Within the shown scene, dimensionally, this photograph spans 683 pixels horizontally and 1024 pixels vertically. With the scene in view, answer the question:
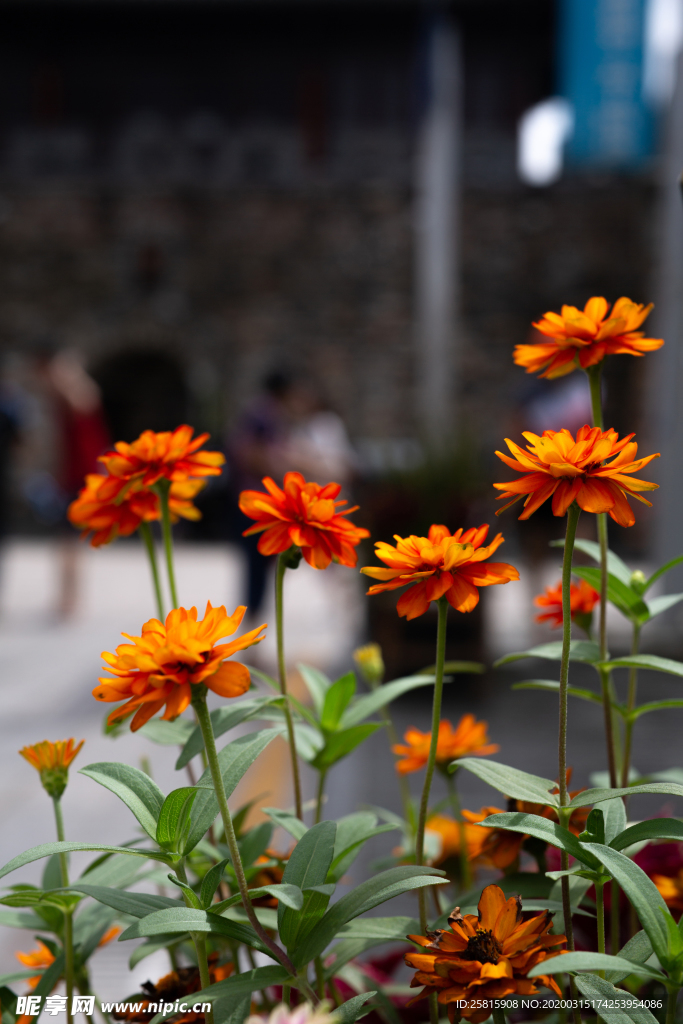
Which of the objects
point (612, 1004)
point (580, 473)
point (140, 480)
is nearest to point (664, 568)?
point (580, 473)

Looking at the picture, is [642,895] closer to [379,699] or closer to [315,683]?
[379,699]

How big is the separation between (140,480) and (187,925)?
309 millimetres

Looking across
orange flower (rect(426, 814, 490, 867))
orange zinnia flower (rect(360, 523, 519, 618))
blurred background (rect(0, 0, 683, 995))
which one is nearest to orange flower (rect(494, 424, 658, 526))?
orange zinnia flower (rect(360, 523, 519, 618))

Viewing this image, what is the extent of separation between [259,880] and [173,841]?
0.65ft

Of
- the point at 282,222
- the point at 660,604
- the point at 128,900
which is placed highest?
the point at 282,222

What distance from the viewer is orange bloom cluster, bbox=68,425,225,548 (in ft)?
2.00

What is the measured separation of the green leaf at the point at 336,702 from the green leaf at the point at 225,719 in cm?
9

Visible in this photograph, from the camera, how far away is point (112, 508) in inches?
25.6

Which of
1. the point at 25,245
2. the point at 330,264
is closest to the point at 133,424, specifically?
the point at 25,245

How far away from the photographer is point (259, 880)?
64 centimetres

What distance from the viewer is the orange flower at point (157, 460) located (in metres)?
0.61

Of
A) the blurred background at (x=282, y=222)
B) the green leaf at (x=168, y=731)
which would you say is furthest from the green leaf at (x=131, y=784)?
the blurred background at (x=282, y=222)

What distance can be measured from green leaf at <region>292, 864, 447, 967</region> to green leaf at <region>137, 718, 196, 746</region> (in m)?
0.22

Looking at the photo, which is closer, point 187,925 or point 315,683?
point 187,925
